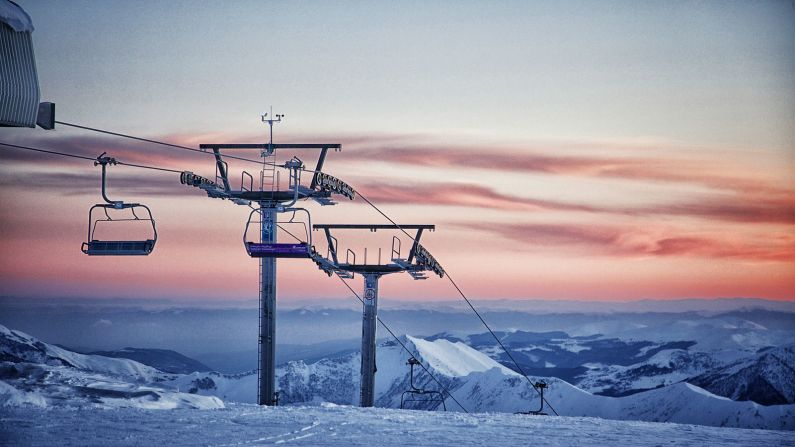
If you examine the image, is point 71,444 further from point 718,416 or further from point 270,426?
point 718,416

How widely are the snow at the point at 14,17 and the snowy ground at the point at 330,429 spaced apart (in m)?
10.4

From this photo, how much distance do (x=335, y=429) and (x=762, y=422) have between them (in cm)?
14608

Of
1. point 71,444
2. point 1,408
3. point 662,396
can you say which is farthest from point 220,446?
point 662,396

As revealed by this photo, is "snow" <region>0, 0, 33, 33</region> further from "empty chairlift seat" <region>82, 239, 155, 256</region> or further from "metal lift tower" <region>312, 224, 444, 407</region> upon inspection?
"metal lift tower" <region>312, 224, 444, 407</region>

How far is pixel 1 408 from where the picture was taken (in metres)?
34.6

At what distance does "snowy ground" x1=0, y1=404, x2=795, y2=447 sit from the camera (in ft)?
96.9

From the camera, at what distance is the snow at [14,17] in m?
26.8

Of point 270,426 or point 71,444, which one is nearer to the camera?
point 71,444

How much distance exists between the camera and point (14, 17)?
1063 inches

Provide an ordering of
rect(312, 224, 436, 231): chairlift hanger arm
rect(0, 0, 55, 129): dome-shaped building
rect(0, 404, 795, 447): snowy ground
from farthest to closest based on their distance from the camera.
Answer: rect(312, 224, 436, 231): chairlift hanger arm < rect(0, 404, 795, 447): snowy ground < rect(0, 0, 55, 129): dome-shaped building

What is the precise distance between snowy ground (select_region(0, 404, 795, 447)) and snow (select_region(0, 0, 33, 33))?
10.4m

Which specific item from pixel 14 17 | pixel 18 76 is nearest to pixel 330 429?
pixel 18 76

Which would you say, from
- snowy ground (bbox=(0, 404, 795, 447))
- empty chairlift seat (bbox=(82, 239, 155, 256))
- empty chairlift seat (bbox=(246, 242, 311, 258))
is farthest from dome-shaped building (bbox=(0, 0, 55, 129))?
A: empty chairlift seat (bbox=(246, 242, 311, 258))

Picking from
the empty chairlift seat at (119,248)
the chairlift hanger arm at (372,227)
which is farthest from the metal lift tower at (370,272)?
the empty chairlift seat at (119,248)
